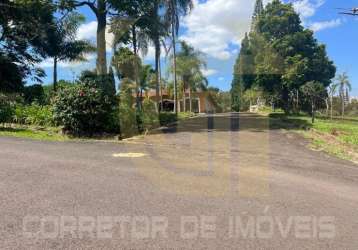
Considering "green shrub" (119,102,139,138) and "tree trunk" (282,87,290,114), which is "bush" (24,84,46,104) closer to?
"green shrub" (119,102,139,138)

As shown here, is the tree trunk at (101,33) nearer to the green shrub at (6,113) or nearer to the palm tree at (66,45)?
the green shrub at (6,113)

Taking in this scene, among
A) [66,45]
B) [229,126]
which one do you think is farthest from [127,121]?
[66,45]

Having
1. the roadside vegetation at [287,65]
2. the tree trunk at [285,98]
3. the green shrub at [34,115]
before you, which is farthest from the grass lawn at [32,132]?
the tree trunk at [285,98]

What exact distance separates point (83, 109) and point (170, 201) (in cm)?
990

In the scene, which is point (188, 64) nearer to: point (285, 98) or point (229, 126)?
point (285, 98)

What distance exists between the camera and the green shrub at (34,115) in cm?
1695

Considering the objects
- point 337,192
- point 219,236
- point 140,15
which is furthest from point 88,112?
point 219,236

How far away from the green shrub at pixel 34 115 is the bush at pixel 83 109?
1.60 metres

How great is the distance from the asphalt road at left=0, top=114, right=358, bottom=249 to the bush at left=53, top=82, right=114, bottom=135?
4495 millimetres

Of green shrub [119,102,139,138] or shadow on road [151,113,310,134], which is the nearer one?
green shrub [119,102,139,138]

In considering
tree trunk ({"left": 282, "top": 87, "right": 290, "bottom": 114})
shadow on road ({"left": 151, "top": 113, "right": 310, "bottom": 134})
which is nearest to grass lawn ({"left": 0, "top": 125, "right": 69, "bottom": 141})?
shadow on road ({"left": 151, "top": 113, "right": 310, "bottom": 134})

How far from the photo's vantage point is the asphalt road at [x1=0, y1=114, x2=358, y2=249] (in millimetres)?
4359

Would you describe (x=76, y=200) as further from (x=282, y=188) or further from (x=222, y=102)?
(x=222, y=102)

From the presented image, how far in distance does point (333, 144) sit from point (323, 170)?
5.46 meters
